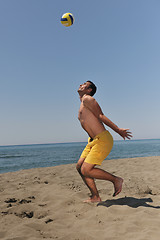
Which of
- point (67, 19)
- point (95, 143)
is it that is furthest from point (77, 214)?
point (67, 19)

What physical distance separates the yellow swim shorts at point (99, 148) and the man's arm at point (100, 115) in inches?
6.9

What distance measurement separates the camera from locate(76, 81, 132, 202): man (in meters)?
2.93

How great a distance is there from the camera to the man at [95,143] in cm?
293

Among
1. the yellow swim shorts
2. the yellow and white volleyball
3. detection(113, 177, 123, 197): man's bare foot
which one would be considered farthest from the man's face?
the yellow and white volleyball

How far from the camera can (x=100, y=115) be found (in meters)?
3.09

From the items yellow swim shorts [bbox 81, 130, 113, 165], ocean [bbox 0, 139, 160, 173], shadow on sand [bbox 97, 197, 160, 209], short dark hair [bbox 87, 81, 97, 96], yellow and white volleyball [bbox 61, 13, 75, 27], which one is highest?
yellow and white volleyball [bbox 61, 13, 75, 27]

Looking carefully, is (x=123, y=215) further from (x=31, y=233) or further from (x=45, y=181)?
(x=45, y=181)

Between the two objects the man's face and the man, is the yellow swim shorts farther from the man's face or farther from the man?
the man's face

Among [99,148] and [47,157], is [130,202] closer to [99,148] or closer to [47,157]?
[99,148]

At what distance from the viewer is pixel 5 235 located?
2023 mm

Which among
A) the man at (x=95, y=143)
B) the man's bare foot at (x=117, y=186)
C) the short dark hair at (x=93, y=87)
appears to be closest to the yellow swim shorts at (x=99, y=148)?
the man at (x=95, y=143)

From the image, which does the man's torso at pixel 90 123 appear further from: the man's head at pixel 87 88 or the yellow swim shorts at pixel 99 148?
the man's head at pixel 87 88

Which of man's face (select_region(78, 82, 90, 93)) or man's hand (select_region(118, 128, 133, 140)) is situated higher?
man's face (select_region(78, 82, 90, 93))

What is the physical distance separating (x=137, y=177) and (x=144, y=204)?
200 cm
